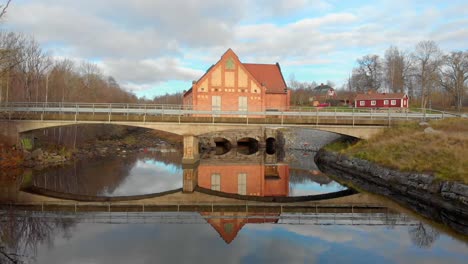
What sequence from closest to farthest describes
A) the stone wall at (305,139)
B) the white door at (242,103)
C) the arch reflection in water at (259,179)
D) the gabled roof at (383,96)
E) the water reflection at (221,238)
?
the water reflection at (221,238) < the arch reflection in water at (259,179) < the stone wall at (305,139) < the white door at (242,103) < the gabled roof at (383,96)

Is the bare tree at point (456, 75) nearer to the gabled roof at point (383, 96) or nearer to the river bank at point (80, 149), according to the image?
the gabled roof at point (383, 96)

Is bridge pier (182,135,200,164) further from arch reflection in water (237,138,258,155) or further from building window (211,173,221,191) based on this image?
arch reflection in water (237,138,258,155)

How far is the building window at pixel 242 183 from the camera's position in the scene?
66.0 feet

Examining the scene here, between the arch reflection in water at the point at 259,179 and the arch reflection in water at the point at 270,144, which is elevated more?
the arch reflection in water at the point at 270,144

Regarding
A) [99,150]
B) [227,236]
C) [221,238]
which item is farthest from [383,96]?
[221,238]

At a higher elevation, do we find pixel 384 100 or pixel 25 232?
pixel 384 100

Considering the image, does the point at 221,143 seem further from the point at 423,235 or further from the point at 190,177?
the point at 423,235

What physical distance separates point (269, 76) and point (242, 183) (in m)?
30.0

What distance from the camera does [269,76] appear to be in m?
49.8

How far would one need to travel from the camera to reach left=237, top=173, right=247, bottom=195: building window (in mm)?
20125

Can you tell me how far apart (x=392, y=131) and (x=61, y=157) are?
28620 millimetres

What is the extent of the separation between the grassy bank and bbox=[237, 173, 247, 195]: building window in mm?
8595

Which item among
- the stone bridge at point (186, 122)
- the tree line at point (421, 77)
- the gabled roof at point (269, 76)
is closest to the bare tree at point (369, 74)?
the tree line at point (421, 77)

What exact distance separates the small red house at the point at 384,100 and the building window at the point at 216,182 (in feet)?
149
